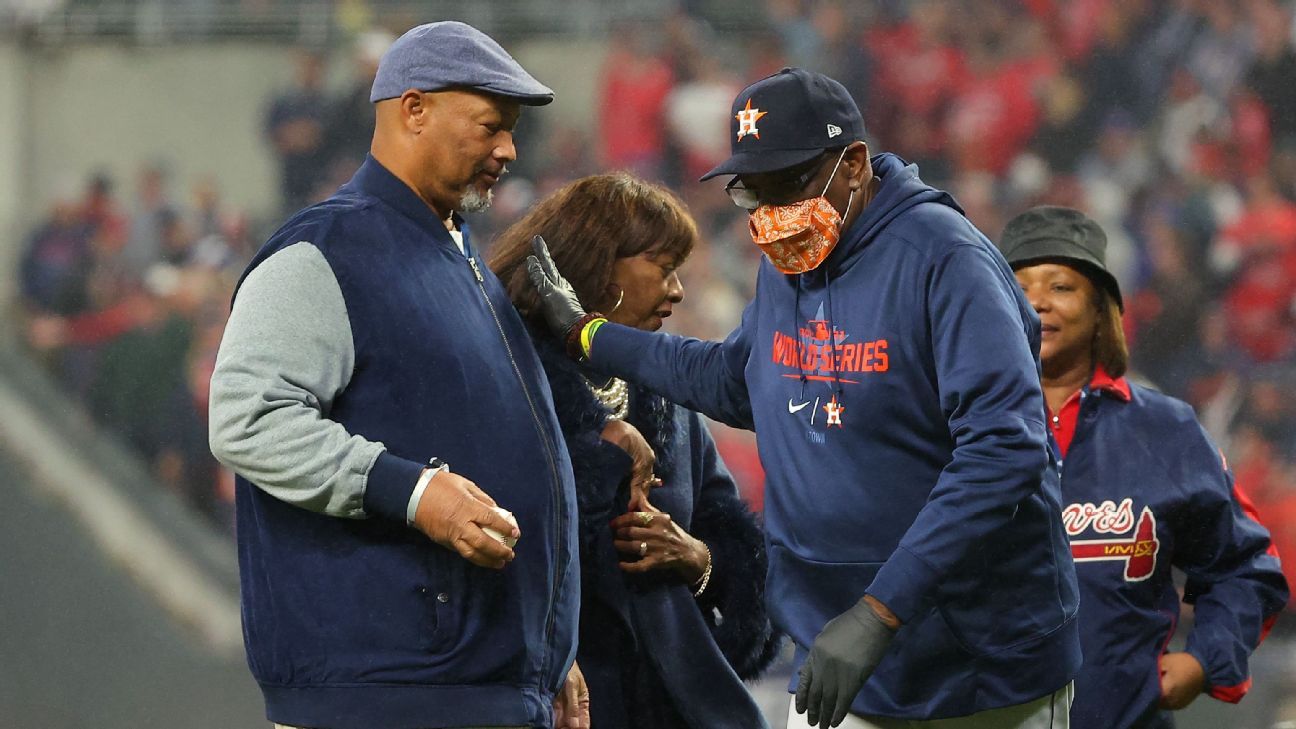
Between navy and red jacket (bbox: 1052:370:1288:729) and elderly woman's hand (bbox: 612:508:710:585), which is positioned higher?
elderly woman's hand (bbox: 612:508:710:585)

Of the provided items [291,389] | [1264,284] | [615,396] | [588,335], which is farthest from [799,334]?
[1264,284]

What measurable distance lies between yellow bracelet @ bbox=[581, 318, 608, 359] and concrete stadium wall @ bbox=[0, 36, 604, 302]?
4683mm

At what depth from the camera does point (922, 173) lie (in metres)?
7.06

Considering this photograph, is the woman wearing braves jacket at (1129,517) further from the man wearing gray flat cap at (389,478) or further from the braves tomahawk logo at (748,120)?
the man wearing gray flat cap at (389,478)

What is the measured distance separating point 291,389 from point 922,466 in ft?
2.64

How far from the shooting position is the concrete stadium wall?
681cm

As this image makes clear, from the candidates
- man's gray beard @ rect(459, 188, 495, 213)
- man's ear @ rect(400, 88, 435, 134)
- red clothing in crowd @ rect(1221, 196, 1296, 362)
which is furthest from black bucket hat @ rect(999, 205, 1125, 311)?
red clothing in crowd @ rect(1221, 196, 1296, 362)

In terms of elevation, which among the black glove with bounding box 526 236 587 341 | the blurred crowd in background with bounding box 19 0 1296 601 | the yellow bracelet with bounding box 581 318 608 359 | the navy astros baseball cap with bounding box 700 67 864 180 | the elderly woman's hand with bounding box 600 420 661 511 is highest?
the navy astros baseball cap with bounding box 700 67 864 180

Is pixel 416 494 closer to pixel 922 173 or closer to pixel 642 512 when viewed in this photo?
pixel 642 512

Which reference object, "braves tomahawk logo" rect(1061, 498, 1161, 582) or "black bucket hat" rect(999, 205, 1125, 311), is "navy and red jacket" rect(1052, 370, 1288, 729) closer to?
"braves tomahawk logo" rect(1061, 498, 1161, 582)

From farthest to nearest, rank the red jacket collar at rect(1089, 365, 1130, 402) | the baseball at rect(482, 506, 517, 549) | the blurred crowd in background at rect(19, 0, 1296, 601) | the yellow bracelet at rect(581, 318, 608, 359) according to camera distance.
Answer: the blurred crowd in background at rect(19, 0, 1296, 601), the red jacket collar at rect(1089, 365, 1130, 402), the yellow bracelet at rect(581, 318, 608, 359), the baseball at rect(482, 506, 517, 549)

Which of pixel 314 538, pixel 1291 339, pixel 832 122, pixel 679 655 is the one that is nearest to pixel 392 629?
pixel 314 538

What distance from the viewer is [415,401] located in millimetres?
1946

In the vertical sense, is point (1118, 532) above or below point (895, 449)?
below
